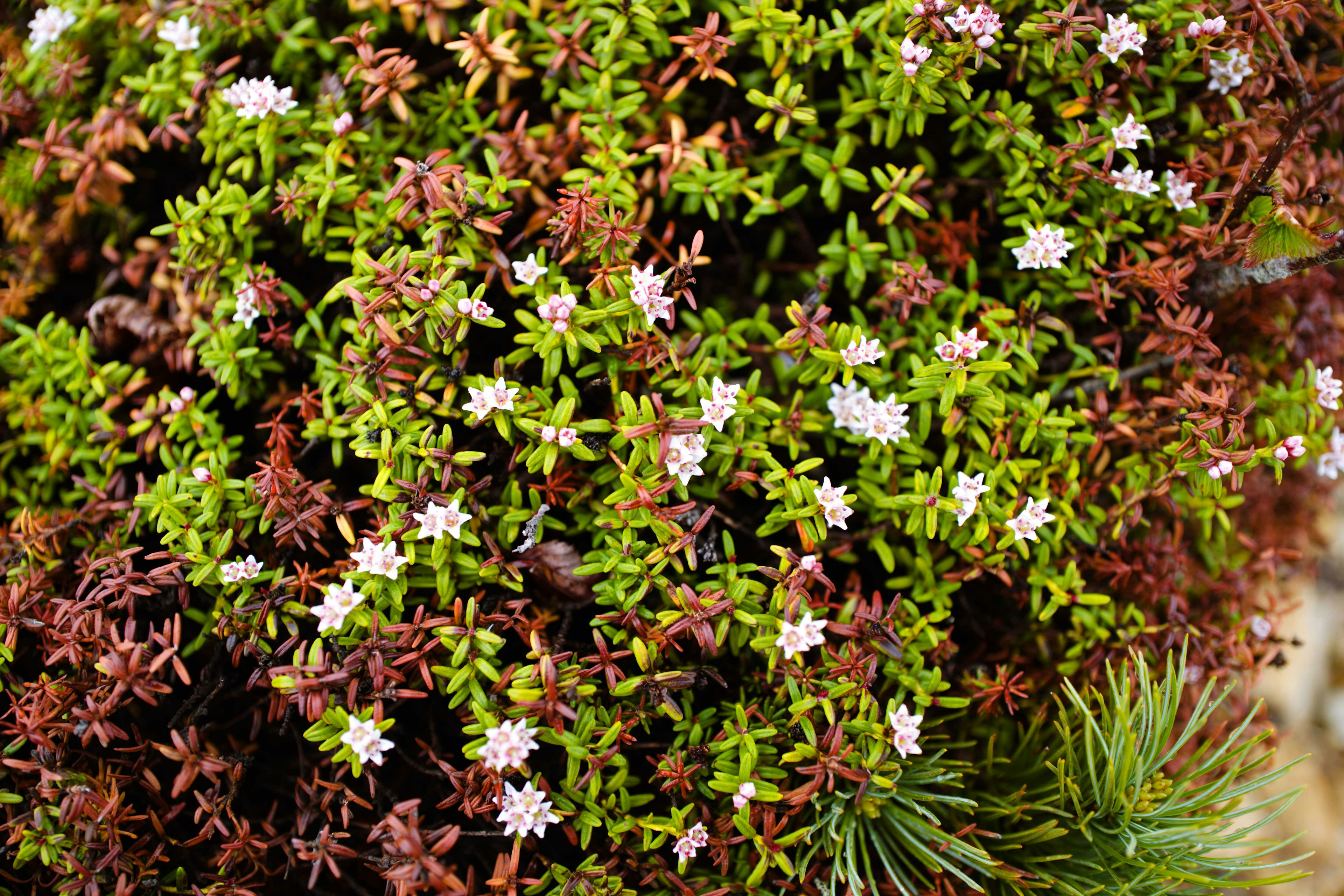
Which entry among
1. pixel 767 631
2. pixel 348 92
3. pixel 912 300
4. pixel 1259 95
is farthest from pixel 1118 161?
pixel 348 92

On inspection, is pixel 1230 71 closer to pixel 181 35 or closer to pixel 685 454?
pixel 685 454

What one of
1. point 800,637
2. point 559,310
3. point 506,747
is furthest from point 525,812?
point 559,310

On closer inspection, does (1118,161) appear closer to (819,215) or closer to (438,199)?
(819,215)

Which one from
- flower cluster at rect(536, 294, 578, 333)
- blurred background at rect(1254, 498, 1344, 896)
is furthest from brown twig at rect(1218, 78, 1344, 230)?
flower cluster at rect(536, 294, 578, 333)

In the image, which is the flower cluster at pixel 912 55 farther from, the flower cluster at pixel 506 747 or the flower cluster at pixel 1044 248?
the flower cluster at pixel 506 747

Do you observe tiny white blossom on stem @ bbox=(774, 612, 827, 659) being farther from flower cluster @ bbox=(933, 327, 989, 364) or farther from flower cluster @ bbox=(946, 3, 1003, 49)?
flower cluster @ bbox=(946, 3, 1003, 49)

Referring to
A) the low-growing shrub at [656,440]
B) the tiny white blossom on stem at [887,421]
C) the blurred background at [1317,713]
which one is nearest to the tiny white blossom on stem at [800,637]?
the low-growing shrub at [656,440]
